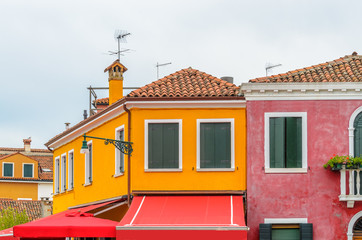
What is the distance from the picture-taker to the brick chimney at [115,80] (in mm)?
37406

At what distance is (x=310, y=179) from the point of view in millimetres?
30906

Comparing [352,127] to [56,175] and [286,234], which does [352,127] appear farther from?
[56,175]

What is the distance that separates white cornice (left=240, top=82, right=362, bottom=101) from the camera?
101 ft

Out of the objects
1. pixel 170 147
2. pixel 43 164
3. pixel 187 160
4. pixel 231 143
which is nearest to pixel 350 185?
pixel 231 143

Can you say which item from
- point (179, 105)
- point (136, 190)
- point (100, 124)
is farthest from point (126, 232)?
point (100, 124)

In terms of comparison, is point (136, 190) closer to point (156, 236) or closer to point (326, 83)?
point (156, 236)

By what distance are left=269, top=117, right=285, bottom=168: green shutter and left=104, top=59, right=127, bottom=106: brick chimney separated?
8579 millimetres

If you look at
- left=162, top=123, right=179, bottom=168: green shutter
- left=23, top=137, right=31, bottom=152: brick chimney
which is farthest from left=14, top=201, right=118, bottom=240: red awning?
left=23, top=137, right=31, bottom=152: brick chimney

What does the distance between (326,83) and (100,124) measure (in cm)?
941

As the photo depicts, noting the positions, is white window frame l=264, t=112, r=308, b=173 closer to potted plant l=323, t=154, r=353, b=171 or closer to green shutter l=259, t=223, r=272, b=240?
potted plant l=323, t=154, r=353, b=171

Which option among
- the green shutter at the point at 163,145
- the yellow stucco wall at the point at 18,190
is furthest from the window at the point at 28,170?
the green shutter at the point at 163,145

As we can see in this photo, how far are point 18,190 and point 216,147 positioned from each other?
44311 millimetres

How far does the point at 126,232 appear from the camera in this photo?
94.4ft

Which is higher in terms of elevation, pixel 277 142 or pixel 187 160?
pixel 277 142
